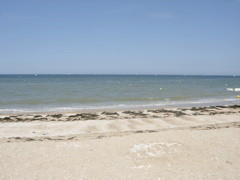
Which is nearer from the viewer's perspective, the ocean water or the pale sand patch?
the pale sand patch

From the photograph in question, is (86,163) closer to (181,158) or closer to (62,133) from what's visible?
(181,158)

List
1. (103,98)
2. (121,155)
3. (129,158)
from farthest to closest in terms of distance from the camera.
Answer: (103,98)
(121,155)
(129,158)

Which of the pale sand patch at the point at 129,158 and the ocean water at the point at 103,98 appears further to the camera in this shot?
the ocean water at the point at 103,98

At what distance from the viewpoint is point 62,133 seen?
37.4 ft

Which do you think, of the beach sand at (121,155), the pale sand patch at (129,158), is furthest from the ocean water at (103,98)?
the pale sand patch at (129,158)

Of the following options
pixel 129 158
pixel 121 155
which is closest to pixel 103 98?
pixel 121 155

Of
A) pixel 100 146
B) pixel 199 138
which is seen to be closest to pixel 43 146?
pixel 100 146

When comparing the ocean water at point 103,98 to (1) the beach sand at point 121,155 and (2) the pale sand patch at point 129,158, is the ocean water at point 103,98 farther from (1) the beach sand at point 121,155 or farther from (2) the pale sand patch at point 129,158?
(2) the pale sand patch at point 129,158

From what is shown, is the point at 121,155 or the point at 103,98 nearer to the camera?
the point at 121,155

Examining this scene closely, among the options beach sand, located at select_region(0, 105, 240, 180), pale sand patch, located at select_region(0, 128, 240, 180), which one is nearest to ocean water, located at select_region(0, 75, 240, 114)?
beach sand, located at select_region(0, 105, 240, 180)

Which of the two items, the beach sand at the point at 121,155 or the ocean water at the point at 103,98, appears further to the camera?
the ocean water at the point at 103,98

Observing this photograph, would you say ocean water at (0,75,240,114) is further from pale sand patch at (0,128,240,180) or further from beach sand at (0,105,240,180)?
pale sand patch at (0,128,240,180)

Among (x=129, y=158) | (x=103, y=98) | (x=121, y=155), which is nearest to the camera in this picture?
(x=129, y=158)

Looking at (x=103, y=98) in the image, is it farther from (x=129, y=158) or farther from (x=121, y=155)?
(x=129, y=158)
